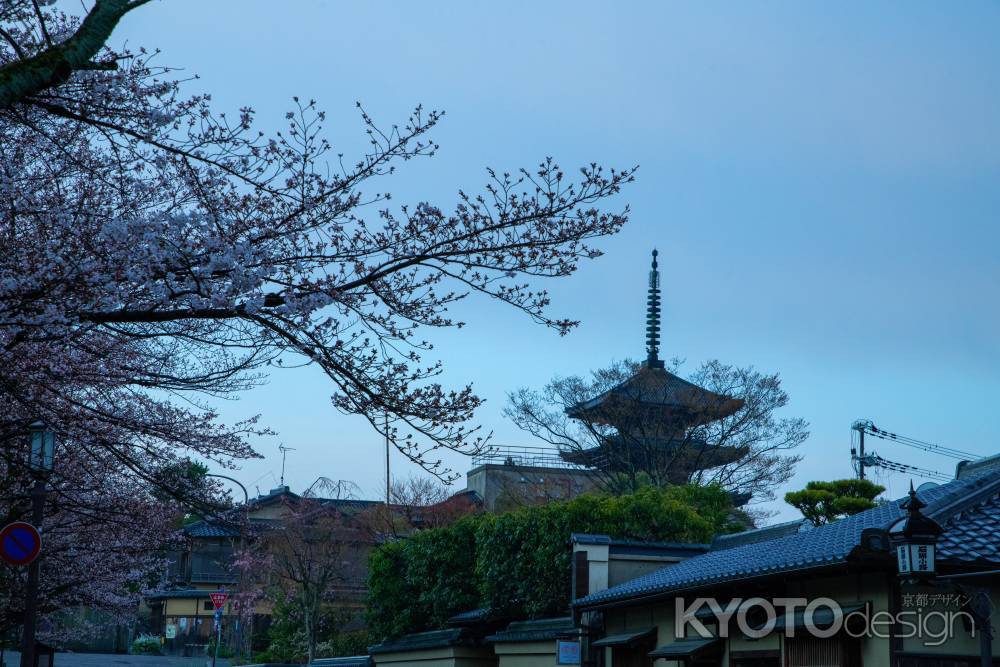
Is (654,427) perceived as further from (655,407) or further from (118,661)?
(118,661)

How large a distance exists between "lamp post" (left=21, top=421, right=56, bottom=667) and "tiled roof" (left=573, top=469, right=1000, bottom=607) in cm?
884

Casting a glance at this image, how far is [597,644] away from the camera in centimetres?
1898

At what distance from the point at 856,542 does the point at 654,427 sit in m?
27.4

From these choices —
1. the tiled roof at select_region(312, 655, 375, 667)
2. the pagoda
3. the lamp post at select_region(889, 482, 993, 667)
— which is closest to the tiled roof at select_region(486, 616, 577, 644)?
the tiled roof at select_region(312, 655, 375, 667)

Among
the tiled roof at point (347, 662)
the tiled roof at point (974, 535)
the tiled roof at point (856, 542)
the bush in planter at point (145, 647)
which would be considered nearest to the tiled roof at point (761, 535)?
the tiled roof at point (856, 542)

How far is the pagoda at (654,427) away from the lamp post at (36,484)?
27.0 meters

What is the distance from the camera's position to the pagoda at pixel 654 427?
38.4m

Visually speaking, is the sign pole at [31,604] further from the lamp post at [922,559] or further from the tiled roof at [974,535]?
the tiled roof at [974,535]

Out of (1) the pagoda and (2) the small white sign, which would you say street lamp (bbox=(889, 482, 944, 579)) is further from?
(1) the pagoda

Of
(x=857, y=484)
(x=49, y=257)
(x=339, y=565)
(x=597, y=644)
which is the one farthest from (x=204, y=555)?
(x=49, y=257)

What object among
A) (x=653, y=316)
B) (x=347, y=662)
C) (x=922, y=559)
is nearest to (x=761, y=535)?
(x=922, y=559)

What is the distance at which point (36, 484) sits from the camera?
1322cm

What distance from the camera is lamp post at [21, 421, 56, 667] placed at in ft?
39.4

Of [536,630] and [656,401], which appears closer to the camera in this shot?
[536,630]
